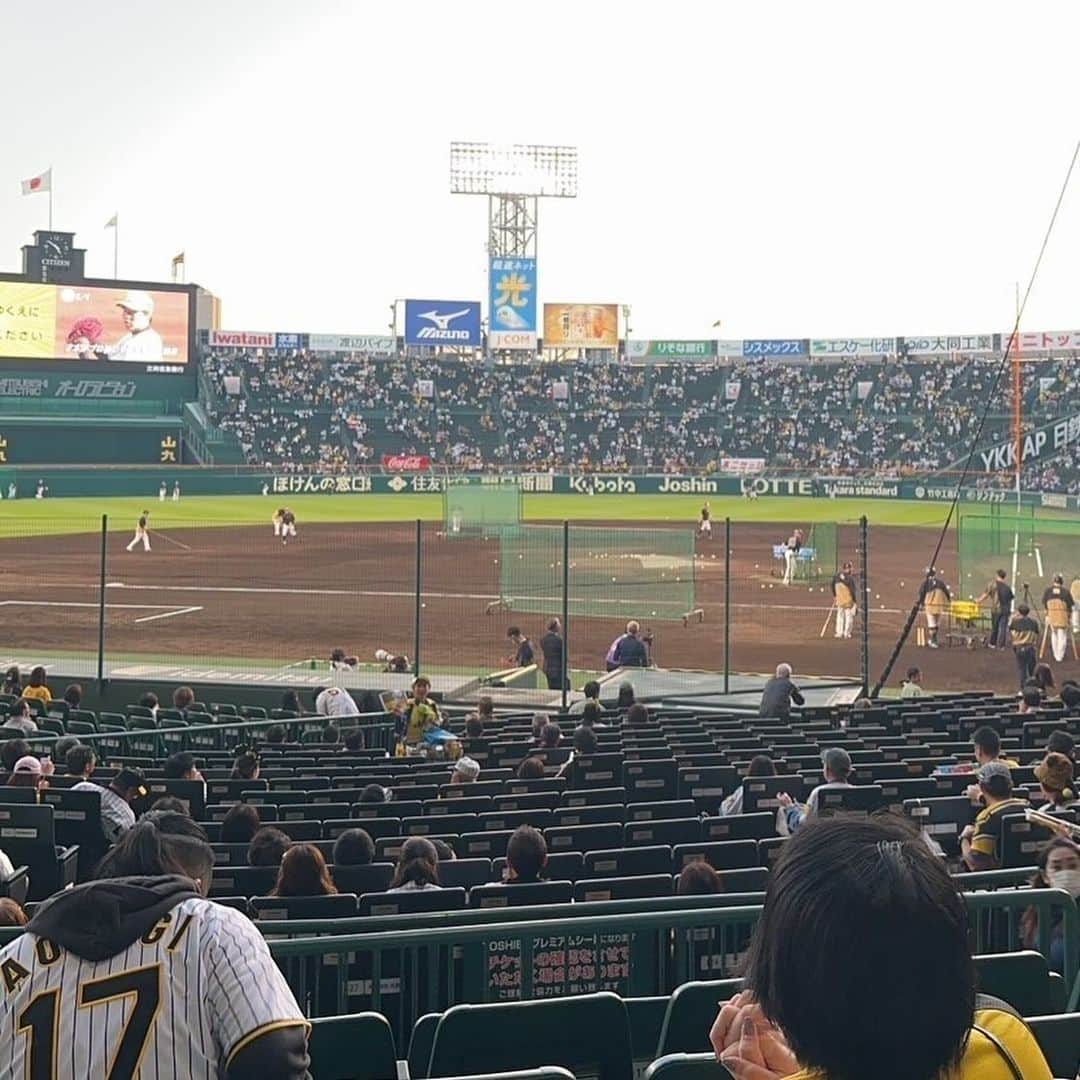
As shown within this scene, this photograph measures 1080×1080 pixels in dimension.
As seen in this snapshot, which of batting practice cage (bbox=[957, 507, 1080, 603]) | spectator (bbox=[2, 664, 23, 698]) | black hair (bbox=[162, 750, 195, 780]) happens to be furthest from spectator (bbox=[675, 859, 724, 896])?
batting practice cage (bbox=[957, 507, 1080, 603])

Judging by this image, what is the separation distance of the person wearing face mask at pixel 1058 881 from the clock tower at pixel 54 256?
77.0 meters

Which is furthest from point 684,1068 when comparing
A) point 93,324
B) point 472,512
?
point 93,324

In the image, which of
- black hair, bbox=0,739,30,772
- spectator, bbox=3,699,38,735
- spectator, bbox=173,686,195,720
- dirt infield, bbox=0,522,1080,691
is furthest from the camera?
dirt infield, bbox=0,522,1080,691

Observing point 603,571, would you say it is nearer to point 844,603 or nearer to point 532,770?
point 844,603

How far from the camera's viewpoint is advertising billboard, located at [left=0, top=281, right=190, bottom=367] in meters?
71.5

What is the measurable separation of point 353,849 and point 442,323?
94811 millimetres

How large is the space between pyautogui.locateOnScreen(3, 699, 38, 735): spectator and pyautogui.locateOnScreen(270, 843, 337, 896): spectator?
9.75m

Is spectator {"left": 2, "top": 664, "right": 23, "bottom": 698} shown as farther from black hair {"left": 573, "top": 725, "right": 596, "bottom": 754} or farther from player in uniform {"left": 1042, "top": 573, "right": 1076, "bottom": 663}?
player in uniform {"left": 1042, "top": 573, "right": 1076, "bottom": 663}

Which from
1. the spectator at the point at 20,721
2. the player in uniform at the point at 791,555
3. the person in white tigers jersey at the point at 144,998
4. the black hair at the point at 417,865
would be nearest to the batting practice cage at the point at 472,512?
the player in uniform at the point at 791,555

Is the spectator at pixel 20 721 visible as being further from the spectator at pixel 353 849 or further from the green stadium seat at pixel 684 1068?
the green stadium seat at pixel 684 1068

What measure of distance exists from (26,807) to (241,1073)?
7.77 m

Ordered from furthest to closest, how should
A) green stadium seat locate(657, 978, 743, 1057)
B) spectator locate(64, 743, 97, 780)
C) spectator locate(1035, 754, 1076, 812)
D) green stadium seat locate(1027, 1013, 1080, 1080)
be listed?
1. spectator locate(64, 743, 97, 780)
2. spectator locate(1035, 754, 1076, 812)
3. green stadium seat locate(657, 978, 743, 1057)
4. green stadium seat locate(1027, 1013, 1080, 1080)

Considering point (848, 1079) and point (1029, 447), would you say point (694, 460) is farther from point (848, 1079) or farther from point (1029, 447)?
point (848, 1079)

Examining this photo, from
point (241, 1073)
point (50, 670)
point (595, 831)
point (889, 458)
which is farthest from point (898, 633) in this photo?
point (889, 458)
